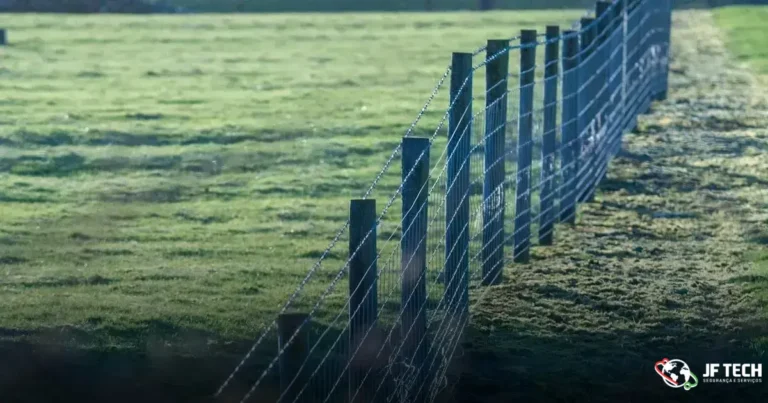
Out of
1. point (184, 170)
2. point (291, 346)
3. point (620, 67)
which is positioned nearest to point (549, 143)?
point (620, 67)

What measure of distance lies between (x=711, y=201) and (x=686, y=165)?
1.94m

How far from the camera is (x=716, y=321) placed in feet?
27.2

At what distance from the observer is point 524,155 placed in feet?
32.1

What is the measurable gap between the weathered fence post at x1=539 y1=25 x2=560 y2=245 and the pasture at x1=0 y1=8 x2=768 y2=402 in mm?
223

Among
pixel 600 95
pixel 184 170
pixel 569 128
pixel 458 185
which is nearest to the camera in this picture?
pixel 458 185

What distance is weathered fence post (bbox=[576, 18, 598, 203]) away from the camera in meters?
11.8

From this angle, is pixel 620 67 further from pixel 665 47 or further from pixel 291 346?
pixel 291 346

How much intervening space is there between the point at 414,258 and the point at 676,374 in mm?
1715

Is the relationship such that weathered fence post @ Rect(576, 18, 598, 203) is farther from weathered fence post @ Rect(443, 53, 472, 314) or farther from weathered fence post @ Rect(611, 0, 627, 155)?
weathered fence post @ Rect(443, 53, 472, 314)

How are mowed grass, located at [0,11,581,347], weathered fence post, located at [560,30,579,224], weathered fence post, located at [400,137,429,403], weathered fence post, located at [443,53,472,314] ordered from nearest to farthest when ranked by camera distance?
1. weathered fence post, located at [400,137,429,403]
2. weathered fence post, located at [443,53,472,314]
3. mowed grass, located at [0,11,581,347]
4. weathered fence post, located at [560,30,579,224]

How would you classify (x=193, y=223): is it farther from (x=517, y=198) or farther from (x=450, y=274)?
(x=450, y=274)

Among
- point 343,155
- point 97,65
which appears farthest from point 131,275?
point 97,65

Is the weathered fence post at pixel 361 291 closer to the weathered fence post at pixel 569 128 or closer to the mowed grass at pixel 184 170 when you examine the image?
the mowed grass at pixel 184 170


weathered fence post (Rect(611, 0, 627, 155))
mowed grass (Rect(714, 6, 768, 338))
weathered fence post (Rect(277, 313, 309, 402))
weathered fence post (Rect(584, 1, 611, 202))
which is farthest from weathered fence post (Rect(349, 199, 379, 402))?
weathered fence post (Rect(611, 0, 627, 155))
